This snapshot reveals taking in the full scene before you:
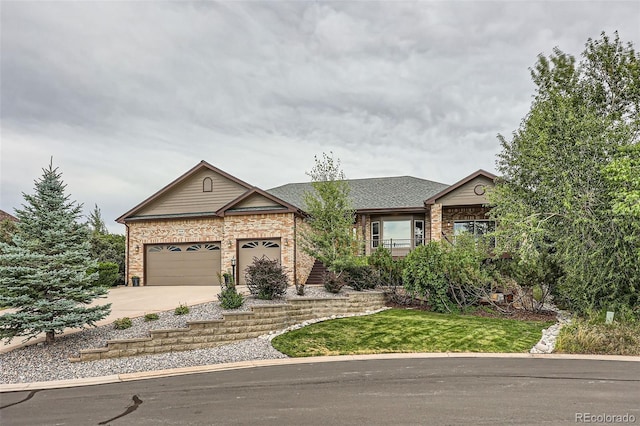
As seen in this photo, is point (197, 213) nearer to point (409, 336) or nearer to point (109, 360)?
point (109, 360)

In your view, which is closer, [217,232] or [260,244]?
[260,244]

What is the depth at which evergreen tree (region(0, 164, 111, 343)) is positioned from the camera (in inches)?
345

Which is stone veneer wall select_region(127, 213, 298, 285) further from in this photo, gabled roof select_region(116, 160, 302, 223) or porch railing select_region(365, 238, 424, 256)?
porch railing select_region(365, 238, 424, 256)

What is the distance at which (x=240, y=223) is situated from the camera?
1917 cm

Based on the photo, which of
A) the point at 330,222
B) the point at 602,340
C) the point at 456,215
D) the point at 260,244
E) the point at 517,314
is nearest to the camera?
the point at 602,340

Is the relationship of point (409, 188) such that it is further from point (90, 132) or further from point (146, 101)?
point (90, 132)

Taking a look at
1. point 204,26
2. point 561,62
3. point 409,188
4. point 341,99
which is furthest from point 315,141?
point 561,62

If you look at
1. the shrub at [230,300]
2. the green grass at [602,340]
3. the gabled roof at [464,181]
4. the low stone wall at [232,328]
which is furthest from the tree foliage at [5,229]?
the green grass at [602,340]

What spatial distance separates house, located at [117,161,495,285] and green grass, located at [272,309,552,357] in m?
6.65

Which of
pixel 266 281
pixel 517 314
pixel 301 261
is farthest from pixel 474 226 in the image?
pixel 266 281

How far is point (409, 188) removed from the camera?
74.7ft

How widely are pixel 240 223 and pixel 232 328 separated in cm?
898

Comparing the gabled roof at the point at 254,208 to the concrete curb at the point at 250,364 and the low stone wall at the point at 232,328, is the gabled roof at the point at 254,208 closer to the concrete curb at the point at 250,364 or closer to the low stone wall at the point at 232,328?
the low stone wall at the point at 232,328

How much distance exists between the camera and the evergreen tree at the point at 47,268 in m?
8.76
